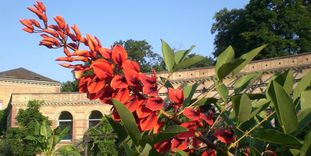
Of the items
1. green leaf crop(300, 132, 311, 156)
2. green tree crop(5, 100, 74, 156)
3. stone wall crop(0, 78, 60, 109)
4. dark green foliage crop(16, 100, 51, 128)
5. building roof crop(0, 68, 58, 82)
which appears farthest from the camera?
building roof crop(0, 68, 58, 82)

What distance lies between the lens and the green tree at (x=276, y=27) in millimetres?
38094

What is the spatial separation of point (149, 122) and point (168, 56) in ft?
1.20

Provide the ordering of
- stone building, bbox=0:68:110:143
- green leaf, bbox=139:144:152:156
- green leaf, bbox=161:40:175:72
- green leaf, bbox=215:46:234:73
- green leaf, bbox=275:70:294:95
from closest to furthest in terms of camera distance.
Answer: green leaf, bbox=139:144:152:156 < green leaf, bbox=275:70:294:95 < green leaf, bbox=215:46:234:73 < green leaf, bbox=161:40:175:72 < stone building, bbox=0:68:110:143

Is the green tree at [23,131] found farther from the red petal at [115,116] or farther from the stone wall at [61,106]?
the red petal at [115,116]

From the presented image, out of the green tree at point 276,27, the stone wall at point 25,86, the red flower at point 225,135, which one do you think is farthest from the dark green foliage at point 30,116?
the red flower at point 225,135

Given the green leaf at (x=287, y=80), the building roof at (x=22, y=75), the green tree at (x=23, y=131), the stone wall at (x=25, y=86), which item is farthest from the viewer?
the building roof at (x=22, y=75)

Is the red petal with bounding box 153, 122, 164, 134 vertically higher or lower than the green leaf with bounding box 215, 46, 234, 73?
lower

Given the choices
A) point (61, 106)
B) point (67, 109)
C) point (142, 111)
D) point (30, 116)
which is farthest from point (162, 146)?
point (61, 106)

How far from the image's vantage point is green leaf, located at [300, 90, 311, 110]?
125cm

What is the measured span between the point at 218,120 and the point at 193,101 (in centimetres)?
18

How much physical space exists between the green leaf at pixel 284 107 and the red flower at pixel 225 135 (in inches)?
8.4

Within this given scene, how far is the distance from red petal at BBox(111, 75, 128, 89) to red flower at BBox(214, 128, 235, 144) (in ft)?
0.98

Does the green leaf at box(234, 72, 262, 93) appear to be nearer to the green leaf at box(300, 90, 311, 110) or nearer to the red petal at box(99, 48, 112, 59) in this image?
the green leaf at box(300, 90, 311, 110)

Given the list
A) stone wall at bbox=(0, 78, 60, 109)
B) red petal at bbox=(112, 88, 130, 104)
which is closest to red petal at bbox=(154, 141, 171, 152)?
red petal at bbox=(112, 88, 130, 104)
